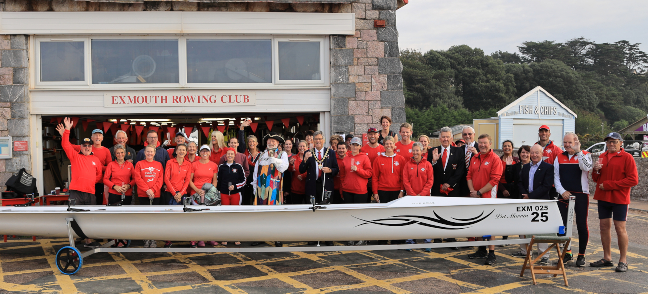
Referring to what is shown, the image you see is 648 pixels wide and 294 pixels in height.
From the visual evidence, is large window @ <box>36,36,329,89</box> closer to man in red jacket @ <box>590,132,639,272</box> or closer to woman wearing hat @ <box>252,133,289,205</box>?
woman wearing hat @ <box>252,133,289,205</box>

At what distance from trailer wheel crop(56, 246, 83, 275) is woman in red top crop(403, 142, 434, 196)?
12.4 ft

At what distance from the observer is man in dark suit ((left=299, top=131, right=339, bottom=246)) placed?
20.1ft

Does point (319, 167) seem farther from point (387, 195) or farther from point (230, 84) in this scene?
point (230, 84)

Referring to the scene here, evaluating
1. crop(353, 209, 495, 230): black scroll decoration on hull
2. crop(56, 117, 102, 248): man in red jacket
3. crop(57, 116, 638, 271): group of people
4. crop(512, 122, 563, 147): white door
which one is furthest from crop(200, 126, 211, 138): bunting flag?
crop(512, 122, 563, 147): white door

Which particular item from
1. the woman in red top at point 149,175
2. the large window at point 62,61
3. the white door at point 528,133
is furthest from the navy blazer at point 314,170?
the white door at point 528,133

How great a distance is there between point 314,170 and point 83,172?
2.94 meters

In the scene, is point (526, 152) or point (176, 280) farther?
point (526, 152)

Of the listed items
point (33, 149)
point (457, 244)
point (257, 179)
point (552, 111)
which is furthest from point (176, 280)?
point (552, 111)

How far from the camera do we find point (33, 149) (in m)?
7.91

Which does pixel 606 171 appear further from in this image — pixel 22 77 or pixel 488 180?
pixel 22 77

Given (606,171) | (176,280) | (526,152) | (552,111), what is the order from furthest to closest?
1. (552,111)
2. (526,152)
3. (606,171)
4. (176,280)

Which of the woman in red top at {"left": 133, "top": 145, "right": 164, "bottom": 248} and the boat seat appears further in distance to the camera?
the woman in red top at {"left": 133, "top": 145, "right": 164, "bottom": 248}

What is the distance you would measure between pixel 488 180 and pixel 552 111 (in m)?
22.6

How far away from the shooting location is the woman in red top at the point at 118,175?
5.96 m
